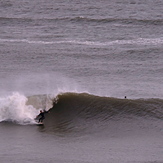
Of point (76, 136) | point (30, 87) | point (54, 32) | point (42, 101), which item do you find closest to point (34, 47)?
point (54, 32)

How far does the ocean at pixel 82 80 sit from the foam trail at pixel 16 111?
0.05 meters

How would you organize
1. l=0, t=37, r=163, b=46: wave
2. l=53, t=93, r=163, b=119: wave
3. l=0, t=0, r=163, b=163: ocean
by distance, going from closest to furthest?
l=0, t=0, r=163, b=163: ocean < l=53, t=93, r=163, b=119: wave < l=0, t=37, r=163, b=46: wave

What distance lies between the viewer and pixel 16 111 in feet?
83.8

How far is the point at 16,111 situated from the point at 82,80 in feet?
25.9

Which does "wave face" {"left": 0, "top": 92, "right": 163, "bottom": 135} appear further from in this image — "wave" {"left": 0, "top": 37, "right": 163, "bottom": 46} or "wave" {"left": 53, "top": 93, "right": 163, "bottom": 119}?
"wave" {"left": 0, "top": 37, "right": 163, "bottom": 46}

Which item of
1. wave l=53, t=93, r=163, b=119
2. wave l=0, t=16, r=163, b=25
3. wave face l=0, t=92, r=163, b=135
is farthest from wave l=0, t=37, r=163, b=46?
wave l=53, t=93, r=163, b=119

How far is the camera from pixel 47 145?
70.7 feet

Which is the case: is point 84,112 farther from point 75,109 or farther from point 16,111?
point 16,111

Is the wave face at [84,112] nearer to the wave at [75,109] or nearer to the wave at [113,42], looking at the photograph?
the wave at [75,109]

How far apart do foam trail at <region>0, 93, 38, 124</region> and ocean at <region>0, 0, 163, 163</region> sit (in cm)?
5

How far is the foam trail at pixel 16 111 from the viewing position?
82.5 ft

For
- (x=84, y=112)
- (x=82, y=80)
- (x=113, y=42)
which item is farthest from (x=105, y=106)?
(x=113, y=42)

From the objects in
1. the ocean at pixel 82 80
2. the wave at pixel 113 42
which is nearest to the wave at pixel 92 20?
the ocean at pixel 82 80

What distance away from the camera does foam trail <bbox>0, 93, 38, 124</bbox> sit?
82.5 ft
